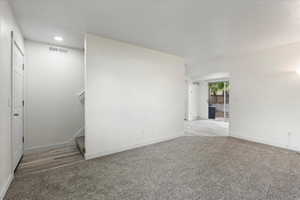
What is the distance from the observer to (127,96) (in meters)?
3.58

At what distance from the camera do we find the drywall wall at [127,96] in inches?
122

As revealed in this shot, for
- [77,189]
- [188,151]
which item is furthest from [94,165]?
[188,151]

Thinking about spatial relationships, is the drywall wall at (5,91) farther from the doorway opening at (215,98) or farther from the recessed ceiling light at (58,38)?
the doorway opening at (215,98)

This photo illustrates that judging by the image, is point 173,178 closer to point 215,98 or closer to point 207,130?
point 207,130

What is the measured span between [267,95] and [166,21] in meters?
3.54

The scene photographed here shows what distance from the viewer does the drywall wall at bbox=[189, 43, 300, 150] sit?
3562 millimetres

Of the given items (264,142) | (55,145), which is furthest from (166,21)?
(264,142)

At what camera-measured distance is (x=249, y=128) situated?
14.2 ft

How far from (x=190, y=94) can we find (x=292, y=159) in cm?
527

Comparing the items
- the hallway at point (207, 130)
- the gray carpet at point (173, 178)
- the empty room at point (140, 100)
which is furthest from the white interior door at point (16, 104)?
the hallway at point (207, 130)

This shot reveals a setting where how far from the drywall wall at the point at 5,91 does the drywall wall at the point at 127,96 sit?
1175 millimetres

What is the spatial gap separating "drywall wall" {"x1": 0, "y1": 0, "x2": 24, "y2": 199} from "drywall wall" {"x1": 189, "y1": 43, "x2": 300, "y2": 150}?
5.45 metres

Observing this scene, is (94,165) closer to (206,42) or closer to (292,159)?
(206,42)

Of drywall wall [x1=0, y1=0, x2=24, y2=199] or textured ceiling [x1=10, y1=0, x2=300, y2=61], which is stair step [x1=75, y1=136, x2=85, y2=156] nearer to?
drywall wall [x1=0, y1=0, x2=24, y2=199]
